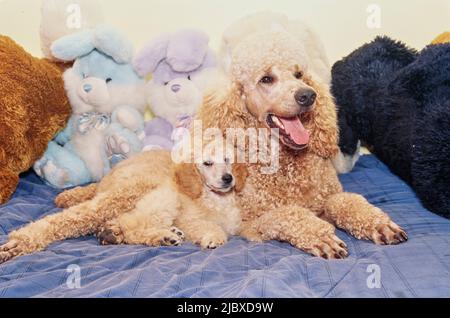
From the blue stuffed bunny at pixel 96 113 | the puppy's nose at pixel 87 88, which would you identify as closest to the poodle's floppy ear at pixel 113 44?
the blue stuffed bunny at pixel 96 113

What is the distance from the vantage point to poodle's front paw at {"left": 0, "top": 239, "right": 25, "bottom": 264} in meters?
1.62

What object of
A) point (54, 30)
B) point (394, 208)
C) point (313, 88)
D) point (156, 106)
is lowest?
point (394, 208)

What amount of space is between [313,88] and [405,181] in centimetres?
64

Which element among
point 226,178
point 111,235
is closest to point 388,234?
point 226,178

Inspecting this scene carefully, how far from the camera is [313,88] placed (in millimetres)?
1915

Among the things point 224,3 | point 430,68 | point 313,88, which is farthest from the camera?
point 224,3

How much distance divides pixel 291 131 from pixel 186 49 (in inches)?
27.5

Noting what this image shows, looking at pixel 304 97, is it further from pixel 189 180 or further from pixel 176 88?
pixel 176 88

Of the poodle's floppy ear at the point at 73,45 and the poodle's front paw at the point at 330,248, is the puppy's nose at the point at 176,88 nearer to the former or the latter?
the poodle's floppy ear at the point at 73,45

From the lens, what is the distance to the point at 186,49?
7.50 feet

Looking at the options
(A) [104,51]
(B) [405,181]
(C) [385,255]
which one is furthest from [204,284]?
(A) [104,51]

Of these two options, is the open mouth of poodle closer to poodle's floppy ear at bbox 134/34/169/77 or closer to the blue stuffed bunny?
poodle's floppy ear at bbox 134/34/169/77

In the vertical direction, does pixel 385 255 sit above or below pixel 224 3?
below
